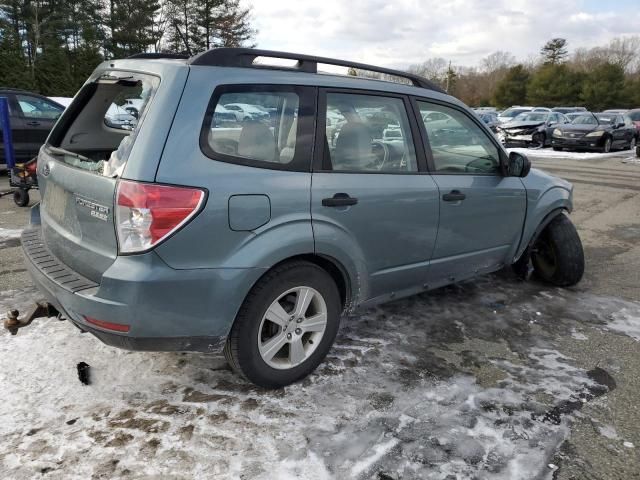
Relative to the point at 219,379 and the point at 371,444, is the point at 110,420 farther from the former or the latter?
the point at 371,444

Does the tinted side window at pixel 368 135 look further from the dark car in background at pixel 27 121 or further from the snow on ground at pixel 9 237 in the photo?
the dark car in background at pixel 27 121

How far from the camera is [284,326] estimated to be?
2.83m

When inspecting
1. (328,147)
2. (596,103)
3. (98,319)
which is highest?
(596,103)

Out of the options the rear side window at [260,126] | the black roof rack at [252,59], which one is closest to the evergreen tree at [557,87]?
the black roof rack at [252,59]

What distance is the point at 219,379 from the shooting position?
2996 mm

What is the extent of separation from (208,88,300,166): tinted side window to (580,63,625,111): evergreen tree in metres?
58.0

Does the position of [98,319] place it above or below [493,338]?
above

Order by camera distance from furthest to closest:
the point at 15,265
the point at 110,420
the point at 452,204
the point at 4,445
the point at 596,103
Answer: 1. the point at 596,103
2. the point at 15,265
3. the point at 452,204
4. the point at 110,420
5. the point at 4,445

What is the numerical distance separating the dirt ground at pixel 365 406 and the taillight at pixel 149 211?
3.11 ft

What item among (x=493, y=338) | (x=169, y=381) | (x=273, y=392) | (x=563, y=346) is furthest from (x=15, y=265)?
(x=563, y=346)

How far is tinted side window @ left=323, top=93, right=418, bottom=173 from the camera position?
117 inches

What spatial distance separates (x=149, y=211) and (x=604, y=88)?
59.1 meters

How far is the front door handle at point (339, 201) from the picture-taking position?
9.28 feet

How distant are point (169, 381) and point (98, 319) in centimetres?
73
